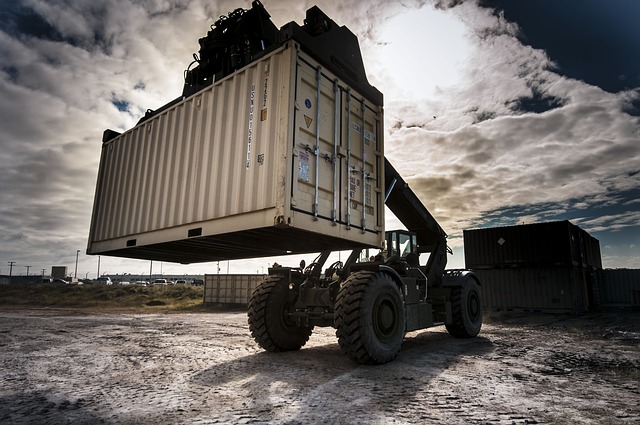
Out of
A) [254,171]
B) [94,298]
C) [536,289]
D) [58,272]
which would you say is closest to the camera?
[254,171]

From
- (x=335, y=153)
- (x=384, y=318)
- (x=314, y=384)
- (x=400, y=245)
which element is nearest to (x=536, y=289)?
(x=400, y=245)

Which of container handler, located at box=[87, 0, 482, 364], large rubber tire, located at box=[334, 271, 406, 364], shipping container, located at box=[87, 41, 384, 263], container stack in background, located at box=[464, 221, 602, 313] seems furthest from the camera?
container stack in background, located at box=[464, 221, 602, 313]

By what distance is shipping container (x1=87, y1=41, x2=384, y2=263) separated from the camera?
560 centimetres

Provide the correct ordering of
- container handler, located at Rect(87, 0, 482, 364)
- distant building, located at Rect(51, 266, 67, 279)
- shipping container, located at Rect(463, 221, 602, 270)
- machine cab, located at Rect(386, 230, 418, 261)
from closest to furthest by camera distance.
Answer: container handler, located at Rect(87, 0, 482, 364), machine cab, located at Rect(386, 230, 418, 261), shipping container, located at Rect(463, 221, 602, 270), distant building, located at Rect(51, 266, 67, 279)

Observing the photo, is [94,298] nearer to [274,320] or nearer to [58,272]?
[274,320]

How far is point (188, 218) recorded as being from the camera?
6457 millimetres

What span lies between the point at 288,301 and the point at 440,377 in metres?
3.29

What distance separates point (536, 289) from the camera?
17406mm

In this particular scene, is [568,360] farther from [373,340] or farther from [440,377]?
[373,340]

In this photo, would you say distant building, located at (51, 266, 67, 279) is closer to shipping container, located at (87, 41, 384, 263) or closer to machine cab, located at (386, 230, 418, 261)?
shipping container, located at (87, 41, 384, 263)

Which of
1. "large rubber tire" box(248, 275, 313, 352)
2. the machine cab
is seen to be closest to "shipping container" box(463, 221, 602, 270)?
the machine cab

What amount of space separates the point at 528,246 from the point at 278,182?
1579 centimetres

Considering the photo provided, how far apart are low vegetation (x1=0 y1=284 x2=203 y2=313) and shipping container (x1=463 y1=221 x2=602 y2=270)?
18.4 m

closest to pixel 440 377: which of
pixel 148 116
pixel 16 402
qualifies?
pixel 16 402
